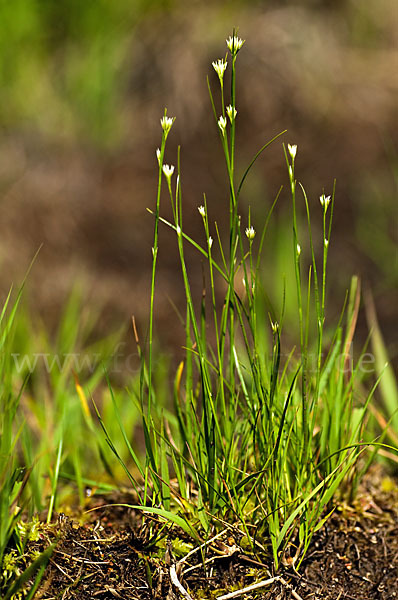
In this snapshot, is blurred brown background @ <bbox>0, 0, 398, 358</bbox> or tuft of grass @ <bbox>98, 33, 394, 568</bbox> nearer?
tuft of grass @ <bbox>98, 33, 394, 568</bbox>

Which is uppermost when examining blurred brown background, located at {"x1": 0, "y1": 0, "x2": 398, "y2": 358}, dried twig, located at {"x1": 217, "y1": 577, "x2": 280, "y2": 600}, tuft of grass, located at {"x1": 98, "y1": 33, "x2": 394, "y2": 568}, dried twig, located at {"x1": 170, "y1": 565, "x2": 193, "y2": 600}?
blurred brown background, located at {"x1": 0, "y1": 0, "x2": 398, "y2": 358}

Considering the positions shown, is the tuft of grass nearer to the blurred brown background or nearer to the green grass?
the green grass

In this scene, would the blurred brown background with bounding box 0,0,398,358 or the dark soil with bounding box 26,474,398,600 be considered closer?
the dark soil with bounding box 26,474,398,600

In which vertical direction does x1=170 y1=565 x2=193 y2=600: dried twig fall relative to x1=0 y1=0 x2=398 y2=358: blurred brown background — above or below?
below

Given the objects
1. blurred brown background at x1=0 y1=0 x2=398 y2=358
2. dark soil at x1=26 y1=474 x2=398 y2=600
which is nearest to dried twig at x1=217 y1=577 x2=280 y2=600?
dark soil at x1=26 y1=474 x2=398 y2=600

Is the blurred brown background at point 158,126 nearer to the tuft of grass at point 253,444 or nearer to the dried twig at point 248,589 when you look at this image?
the tuft of grass at point 253,444

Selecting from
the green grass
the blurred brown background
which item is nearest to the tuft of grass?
the green grass

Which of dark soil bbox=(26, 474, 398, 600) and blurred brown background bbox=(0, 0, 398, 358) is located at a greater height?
blurred brown background bbox=(0, 0, 398, 358)

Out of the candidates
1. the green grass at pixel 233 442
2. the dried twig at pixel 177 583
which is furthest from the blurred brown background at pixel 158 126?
the dried twig at pixel 177 583

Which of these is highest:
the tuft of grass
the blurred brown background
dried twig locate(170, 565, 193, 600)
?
the blurred brown background
